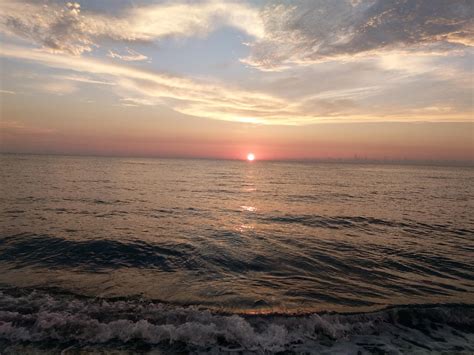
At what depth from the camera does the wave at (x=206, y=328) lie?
311 inches

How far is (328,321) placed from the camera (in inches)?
367

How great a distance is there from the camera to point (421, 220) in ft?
91.6

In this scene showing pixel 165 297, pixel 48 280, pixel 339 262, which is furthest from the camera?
pixel 339 262

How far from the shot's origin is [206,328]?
858 cm

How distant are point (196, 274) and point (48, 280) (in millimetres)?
6038

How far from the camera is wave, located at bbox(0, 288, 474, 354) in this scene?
790cm

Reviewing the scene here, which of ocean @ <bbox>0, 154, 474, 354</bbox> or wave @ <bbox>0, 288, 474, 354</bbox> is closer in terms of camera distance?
wave @ <bbox>0, 288, 474, 354</bbox>

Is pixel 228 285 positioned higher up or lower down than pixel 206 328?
lower down

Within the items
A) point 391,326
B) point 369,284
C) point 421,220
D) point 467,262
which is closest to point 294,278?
point 369,284

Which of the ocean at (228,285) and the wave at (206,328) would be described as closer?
the wave at (206,328)

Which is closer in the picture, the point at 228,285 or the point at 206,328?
the point at 206,328

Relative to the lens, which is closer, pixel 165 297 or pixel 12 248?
pixel 165 297

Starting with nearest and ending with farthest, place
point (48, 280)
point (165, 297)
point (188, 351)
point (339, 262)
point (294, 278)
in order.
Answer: point (188, 351) < point (165, 297) < point (48, 280) < point (294, 278) < point (339, 262)

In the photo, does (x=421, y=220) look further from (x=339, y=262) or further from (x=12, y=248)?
(x=12, y=248)
